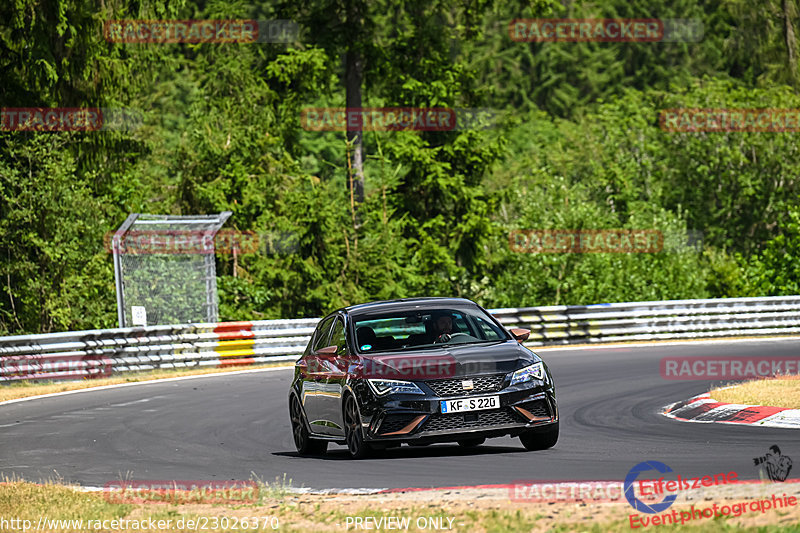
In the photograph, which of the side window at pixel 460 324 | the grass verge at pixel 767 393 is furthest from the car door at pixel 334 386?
the grass verge at pixel 767 393

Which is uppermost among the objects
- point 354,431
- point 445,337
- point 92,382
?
point 445,337

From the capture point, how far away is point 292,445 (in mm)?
13484

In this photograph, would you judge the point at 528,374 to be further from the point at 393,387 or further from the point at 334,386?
the point at 334,386

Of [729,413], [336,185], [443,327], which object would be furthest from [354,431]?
[336,185]

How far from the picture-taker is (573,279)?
1439 inches

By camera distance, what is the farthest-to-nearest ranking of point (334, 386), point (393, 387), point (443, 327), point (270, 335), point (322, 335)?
1. point (270, 335)
2. point (322, 335)
3. point (443, 327)
4. point (334, 386)
5. point (393, 387)

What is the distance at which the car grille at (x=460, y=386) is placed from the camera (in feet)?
35.2

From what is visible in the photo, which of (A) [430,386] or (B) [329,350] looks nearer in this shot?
(A) [430,386]

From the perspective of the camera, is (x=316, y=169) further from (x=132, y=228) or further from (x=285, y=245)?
(x=132, y=228)

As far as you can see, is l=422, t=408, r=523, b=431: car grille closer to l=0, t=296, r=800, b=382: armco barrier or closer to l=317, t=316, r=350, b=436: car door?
l=317, t=316, r=350, b=436: car door

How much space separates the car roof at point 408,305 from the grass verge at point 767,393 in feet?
11.4

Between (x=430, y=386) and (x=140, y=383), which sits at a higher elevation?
(x=430, y=386)

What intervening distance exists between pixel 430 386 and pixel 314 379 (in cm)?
209

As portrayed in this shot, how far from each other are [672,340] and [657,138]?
87.9 ft
